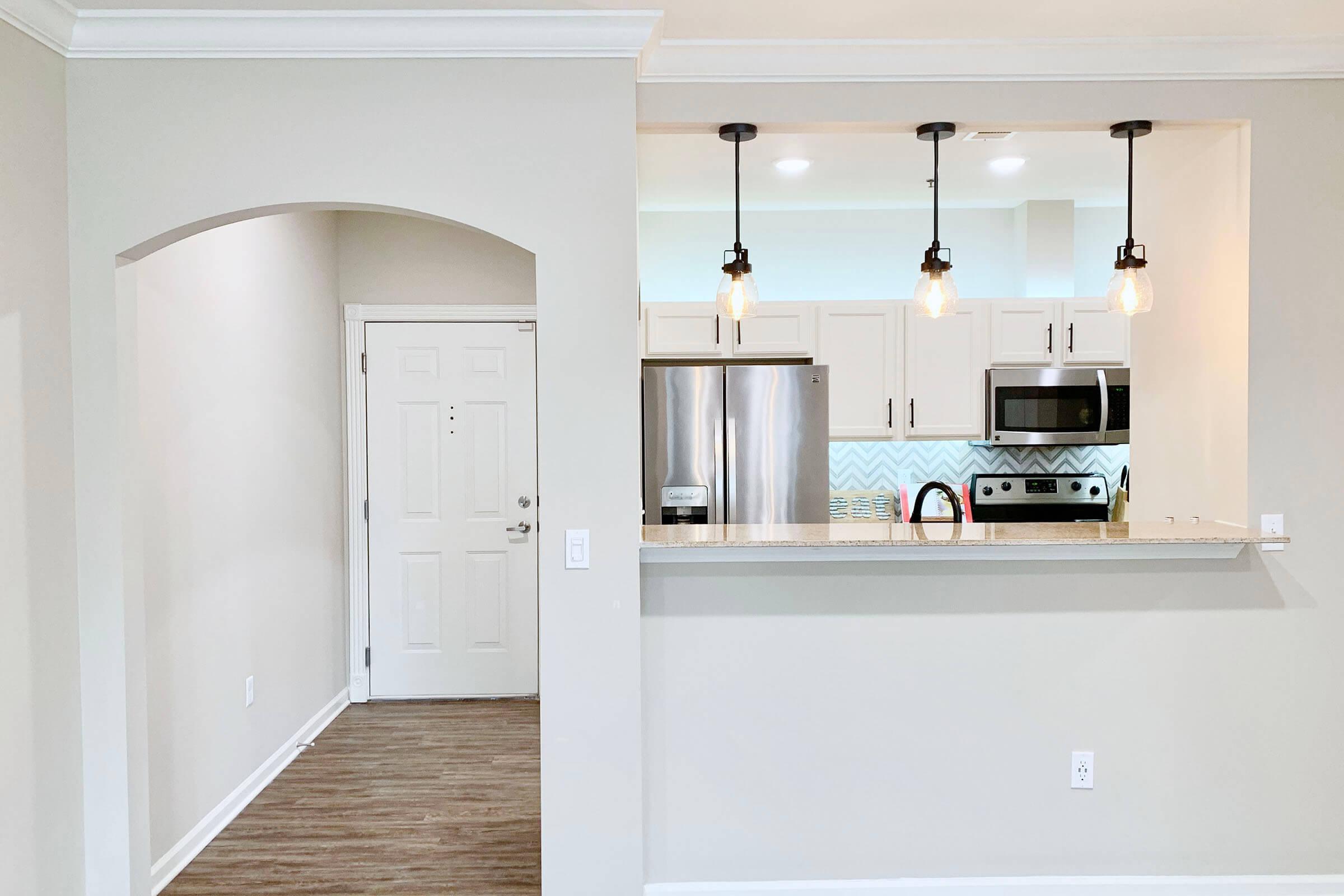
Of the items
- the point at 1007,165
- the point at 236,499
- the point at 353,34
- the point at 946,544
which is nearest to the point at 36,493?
the point at 236,499

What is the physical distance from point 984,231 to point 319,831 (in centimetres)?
415

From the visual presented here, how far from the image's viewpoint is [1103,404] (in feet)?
14.5

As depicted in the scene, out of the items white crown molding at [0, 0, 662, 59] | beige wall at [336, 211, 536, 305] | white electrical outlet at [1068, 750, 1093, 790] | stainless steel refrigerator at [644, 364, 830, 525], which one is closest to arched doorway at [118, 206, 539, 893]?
beige wall at [336, 211, 536, 305]

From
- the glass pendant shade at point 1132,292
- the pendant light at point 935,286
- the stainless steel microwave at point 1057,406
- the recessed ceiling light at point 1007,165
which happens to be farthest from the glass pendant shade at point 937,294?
the stainless steel microwave at point 1057,406

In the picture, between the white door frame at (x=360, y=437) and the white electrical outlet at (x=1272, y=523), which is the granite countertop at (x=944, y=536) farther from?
the white door frame at (x=360, y=437)

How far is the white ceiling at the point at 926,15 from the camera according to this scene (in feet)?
7.30

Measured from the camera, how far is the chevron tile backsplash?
4.85m

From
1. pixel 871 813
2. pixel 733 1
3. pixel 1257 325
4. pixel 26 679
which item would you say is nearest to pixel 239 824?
Answer: pixel 26 679

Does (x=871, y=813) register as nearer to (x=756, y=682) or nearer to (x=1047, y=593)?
(x=756, y=682)

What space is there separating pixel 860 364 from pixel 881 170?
3.00ft

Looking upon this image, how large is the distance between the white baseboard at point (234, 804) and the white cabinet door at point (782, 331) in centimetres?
256

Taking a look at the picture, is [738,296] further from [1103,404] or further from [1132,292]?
[1103,404]

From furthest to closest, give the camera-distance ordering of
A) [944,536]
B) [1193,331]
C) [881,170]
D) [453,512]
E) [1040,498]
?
1. [1040,498]
2. [453,512]
3. [881,170]
4. [1193,331]
5. [944,536]

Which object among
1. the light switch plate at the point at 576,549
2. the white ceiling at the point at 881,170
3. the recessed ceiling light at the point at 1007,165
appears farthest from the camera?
the recessed ceiling light at the point at 1007,165
